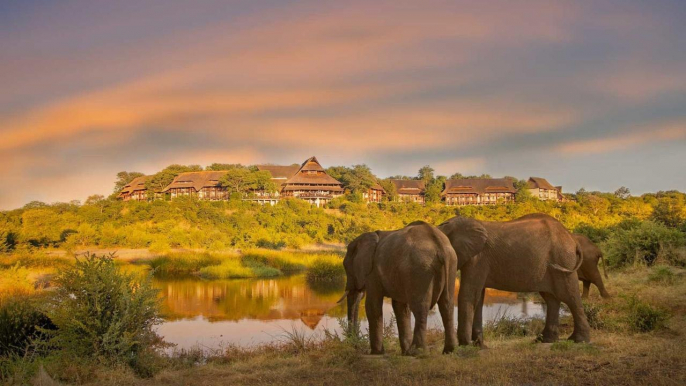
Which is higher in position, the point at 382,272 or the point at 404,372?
the point at 382,272

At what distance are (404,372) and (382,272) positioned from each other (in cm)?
170

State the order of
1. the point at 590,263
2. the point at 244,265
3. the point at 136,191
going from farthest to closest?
the point at 136,191, the point at 244,265, the point at 590,263

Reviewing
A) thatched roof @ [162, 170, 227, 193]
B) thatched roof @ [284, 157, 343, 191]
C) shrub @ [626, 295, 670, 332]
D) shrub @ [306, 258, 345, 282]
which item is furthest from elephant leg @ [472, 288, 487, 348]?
thatched roof @ [162, 170, 227, 193]

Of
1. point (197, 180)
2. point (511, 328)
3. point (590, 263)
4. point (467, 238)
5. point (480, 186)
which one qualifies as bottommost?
point (511, 328)

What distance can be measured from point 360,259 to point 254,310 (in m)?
Result: 10.7

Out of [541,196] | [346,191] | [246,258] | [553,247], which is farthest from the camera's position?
[541,196]

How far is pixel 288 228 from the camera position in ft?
160

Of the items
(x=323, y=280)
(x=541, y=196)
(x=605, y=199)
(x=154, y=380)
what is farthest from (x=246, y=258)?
(x=541, y=196)

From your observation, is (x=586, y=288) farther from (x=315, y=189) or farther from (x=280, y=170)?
(x=280, y=170)

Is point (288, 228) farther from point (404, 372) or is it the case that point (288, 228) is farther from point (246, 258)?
point (404, 372)

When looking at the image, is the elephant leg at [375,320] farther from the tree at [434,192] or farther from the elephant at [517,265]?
the tree at [434,192]

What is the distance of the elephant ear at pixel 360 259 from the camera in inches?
353

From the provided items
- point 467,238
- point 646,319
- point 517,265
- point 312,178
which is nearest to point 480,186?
point 312,178

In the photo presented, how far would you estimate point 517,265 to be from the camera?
29.0 feet
